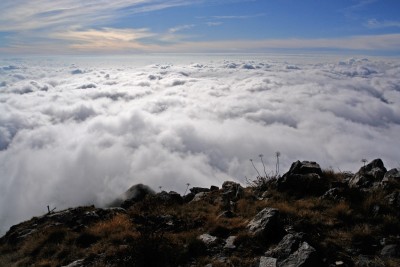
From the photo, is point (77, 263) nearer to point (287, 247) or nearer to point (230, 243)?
point (230, 243)

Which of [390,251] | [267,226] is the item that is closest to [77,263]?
[267,226]

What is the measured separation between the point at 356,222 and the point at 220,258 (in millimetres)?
4622

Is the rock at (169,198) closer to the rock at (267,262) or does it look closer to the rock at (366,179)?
the rock at (366,179)

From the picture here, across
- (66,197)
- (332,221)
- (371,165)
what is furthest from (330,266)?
(66,197)

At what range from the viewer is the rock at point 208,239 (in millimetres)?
10578

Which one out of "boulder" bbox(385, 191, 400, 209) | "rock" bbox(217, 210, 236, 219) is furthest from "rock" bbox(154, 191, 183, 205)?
"boulder" bbox(385, 191, 400, 209)

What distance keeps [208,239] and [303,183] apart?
6007 mm

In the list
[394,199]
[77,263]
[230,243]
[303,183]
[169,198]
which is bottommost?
[169,198]

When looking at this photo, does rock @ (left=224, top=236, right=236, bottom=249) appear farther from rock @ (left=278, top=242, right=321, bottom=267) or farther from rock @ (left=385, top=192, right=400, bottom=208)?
rock @ (left=385, top=192, right=400, bottom=208)

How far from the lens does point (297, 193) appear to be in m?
14.3

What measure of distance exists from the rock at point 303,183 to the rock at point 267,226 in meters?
3.97

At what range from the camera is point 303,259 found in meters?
7.78

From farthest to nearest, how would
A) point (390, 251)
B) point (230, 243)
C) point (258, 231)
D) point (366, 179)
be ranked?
point (366, 179) → point (230, 243) → point (258, 231) → point (390, 251)

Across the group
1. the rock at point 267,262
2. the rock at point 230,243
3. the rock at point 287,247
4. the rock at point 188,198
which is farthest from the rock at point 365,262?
the rock at point 188,198
